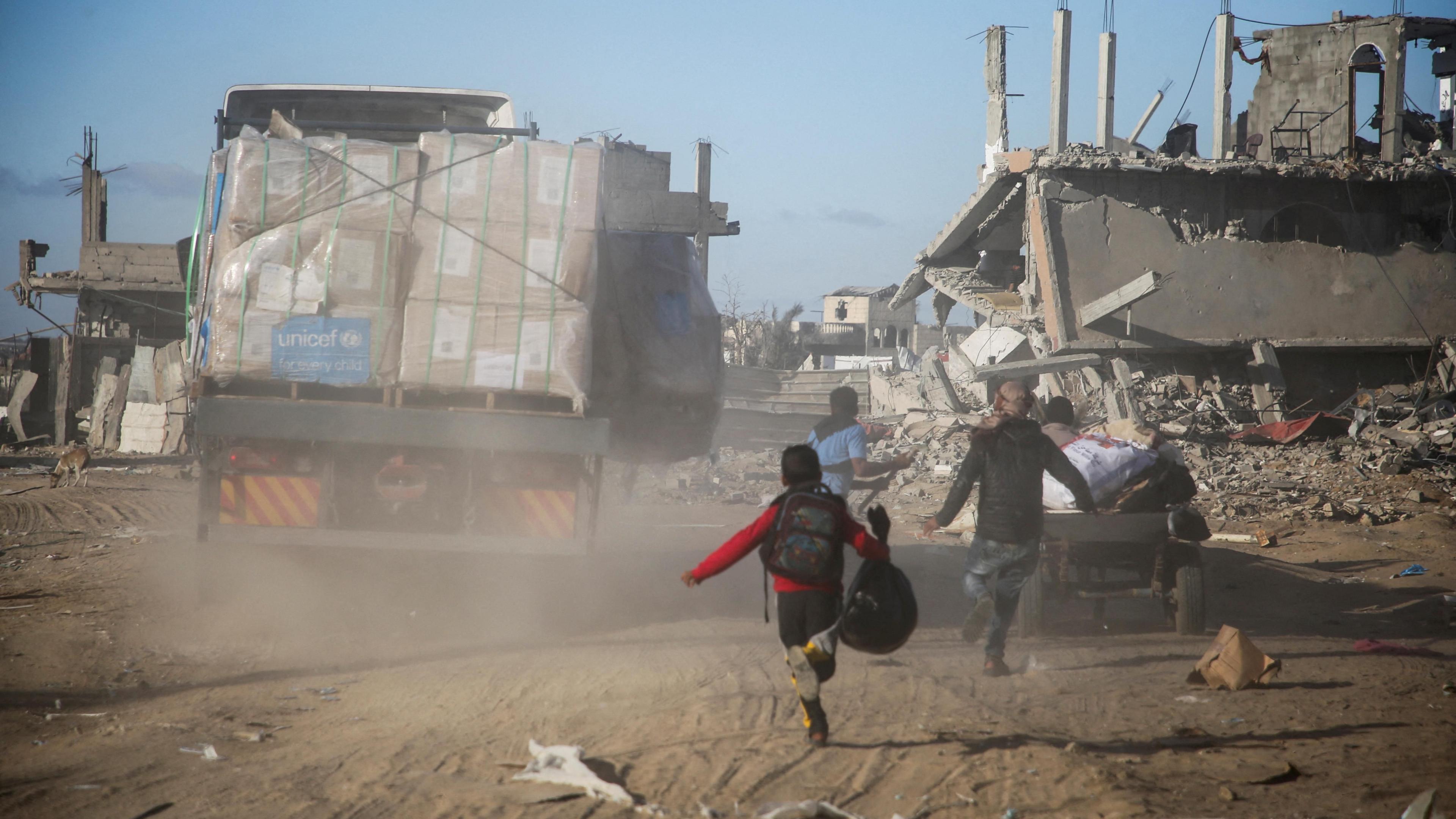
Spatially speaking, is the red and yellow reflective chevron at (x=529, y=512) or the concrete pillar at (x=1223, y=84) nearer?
the red and yellow reflective chevron at (x=529, y=512)

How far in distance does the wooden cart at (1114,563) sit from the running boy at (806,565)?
259 centimetres

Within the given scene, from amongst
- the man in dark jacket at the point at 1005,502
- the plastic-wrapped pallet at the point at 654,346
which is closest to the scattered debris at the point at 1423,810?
the man in dark jacket at the point at 1005,502

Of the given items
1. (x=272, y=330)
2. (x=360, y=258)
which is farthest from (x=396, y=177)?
(x=272, y=330)

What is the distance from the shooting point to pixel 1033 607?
20.6 feet

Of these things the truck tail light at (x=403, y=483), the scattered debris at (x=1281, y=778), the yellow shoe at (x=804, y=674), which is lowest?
the scattered debris at (x=1281, y=778)

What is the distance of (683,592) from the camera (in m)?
7.54

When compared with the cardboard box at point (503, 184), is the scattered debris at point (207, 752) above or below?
below

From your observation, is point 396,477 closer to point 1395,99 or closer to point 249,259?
point 249,259

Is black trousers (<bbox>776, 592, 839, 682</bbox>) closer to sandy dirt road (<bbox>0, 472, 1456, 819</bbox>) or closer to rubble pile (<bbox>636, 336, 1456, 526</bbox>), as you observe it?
sandy dirt road (<bbox>0, 472, 1456, 819</bbox>)

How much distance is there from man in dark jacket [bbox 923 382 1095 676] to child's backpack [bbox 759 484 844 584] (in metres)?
1.43

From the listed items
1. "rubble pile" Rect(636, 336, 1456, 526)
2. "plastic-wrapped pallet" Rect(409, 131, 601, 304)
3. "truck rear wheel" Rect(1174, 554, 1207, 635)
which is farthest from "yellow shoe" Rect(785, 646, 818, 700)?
"rubble pile" Rect(636, 336, 1456, 526)

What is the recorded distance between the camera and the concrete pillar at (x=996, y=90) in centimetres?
2022

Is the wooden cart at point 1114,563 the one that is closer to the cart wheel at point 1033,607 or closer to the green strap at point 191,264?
the cart wheel at point 1033,607

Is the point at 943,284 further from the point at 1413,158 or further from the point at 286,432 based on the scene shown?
the point at 286,432
